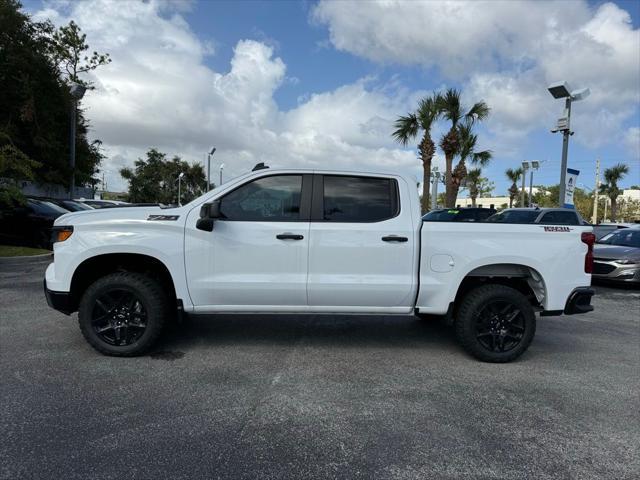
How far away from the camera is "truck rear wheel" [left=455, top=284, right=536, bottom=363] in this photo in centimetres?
455

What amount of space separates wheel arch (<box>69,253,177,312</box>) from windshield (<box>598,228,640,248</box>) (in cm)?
1041

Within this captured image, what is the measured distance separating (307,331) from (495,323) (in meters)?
2.19

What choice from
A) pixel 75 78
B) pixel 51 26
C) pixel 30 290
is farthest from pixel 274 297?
pixel 75 78

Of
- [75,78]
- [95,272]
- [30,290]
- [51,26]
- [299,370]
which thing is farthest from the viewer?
[75,78]

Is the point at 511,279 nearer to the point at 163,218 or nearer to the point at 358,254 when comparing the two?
the point at 358,254

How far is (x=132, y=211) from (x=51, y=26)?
82.5ft

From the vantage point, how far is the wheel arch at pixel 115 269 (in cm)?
447

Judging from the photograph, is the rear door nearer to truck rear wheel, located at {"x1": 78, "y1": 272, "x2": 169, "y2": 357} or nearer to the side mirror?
the side mirror

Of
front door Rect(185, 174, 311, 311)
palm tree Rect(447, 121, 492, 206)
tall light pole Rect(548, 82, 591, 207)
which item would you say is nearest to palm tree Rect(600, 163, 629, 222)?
palm tree Rect(447, 121, 492, 206)

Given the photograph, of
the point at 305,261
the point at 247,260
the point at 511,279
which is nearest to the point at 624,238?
the point at 511,279

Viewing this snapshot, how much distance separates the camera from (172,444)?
2947 mm

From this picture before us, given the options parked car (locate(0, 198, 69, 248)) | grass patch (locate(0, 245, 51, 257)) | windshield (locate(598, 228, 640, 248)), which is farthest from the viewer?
parked car (locate(0, 198, 69, 248))

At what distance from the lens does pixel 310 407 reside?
3.53 meters

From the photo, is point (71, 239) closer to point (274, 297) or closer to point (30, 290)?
point (274, 297)
